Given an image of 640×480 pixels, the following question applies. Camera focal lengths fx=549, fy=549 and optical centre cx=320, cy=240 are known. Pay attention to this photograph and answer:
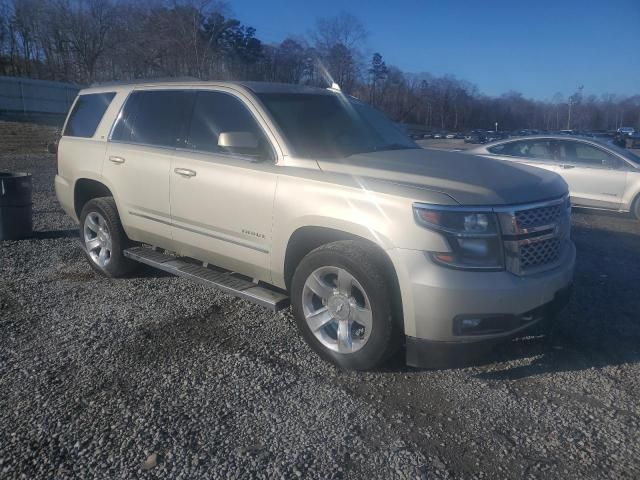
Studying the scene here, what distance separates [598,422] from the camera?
10.3 feet

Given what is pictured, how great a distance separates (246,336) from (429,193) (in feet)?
6.21

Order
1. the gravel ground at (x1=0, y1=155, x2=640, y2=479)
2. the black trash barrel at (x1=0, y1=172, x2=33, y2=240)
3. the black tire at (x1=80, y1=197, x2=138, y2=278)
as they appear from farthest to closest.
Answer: the black trash barrel at (x1=0, y1=172, x2=33, y2=240), the black tire at (x1=80, y1=197, x2=138, y2=278), the gravel ground at (x1=0, y1=155, x2=640, y2=479)

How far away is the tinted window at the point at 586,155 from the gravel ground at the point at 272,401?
5.85 meters

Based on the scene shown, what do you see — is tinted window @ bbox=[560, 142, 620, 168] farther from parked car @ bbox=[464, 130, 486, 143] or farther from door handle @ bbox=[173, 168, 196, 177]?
parked car @ bbox=[464, 130, 486, 143]

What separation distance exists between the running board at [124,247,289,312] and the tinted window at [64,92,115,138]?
1.52 meters

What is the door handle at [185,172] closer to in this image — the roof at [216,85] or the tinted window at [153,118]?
the tinted window at [153,118]

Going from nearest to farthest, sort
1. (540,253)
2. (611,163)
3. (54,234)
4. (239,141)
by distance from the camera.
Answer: (540,253) < (239,141) < (54,234) < (611,163)

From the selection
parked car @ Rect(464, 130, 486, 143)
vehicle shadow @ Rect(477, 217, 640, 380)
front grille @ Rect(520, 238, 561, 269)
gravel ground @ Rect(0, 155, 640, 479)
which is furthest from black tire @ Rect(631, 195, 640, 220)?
parked car @ Rect(464, 130, 486, 143)

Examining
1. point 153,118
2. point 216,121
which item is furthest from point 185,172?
point 153,118

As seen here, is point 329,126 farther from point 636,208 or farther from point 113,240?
point 636,208

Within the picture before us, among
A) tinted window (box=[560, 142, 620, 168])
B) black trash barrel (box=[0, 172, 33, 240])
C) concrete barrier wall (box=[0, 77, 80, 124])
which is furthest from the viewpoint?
concrete barrier wall (box=[0, 77, 80, 124])

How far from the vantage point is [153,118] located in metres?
5.25

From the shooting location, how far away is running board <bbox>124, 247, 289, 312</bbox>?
4.03 meters

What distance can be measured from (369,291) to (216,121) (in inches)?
85.6
